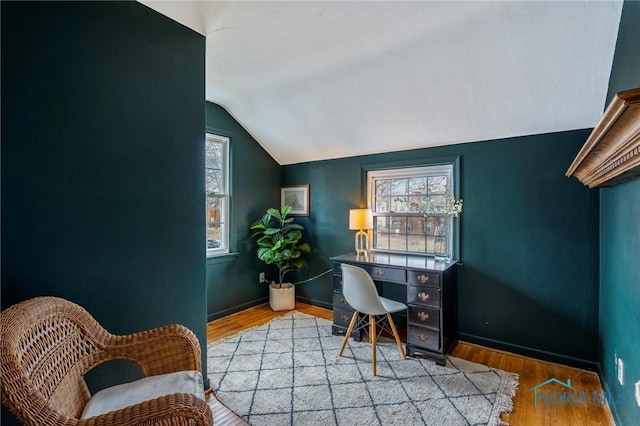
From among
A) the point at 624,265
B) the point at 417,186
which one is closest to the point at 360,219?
the point at 417,186

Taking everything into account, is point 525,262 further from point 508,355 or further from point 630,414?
point 630,414

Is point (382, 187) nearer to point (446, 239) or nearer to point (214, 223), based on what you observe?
point (446, 239)

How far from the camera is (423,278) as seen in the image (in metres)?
2.56

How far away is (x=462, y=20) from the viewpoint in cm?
184

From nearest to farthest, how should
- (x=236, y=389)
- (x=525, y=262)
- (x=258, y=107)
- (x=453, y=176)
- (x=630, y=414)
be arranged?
(x=630, y=414)
(x=236, y=389)
(x=525, y=262)
(x=453, y=176)
(x=258, y=107)

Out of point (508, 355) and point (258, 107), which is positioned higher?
point (258, 107)

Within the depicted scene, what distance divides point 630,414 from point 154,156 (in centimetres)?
285

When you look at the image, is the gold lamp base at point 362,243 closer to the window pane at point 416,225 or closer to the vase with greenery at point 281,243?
the window pane at point 416,225

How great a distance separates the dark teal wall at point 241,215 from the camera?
11.6 feet

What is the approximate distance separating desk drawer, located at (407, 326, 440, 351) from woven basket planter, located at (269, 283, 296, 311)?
1.73 m

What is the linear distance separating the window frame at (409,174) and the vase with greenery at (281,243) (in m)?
0.95

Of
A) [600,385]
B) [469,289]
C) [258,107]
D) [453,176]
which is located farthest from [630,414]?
[258,107]

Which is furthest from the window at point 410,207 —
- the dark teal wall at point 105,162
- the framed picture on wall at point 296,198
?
the dark teal wall at point 105,162

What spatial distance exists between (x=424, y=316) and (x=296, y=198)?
2323 millimetres
